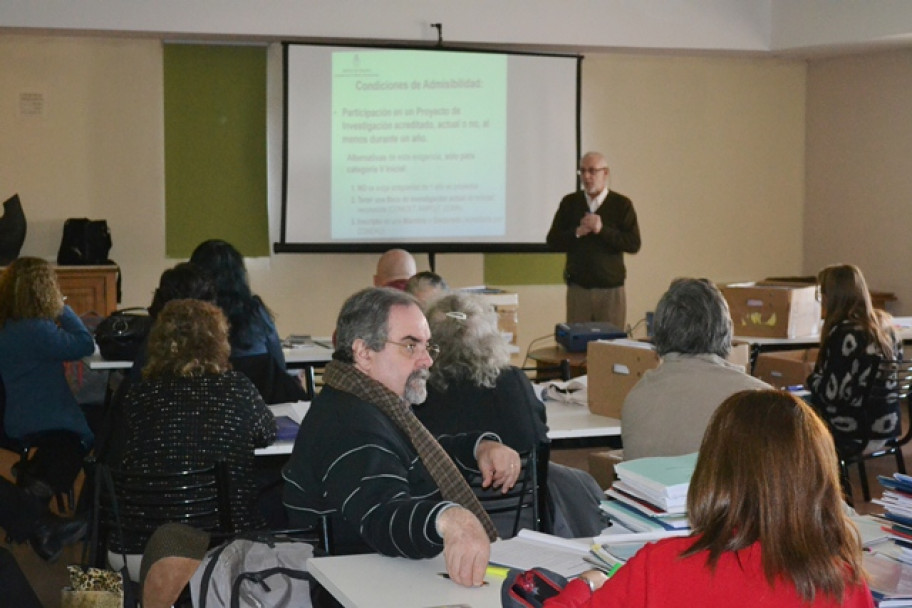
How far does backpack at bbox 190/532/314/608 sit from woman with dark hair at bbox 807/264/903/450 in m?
3.52

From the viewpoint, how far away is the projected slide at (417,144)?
8195 mm

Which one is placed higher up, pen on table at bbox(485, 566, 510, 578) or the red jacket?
the red jacket

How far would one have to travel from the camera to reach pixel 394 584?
2336 millimetres

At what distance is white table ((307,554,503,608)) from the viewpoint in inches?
87.8

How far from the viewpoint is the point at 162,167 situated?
8156mm

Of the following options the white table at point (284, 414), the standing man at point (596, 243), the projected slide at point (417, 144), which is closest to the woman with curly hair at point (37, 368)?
the white table at point (284, 414)

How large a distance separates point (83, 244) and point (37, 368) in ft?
8.73

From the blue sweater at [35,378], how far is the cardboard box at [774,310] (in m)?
3.72

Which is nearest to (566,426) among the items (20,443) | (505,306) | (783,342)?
(20,443)

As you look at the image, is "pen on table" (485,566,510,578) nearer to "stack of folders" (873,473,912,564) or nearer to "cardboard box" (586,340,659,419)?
"stack of folders" (873,473,912,564)

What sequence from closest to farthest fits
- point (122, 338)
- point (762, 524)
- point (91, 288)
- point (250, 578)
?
point (762, 524)
point (250, 578)
point (122, 338)
point (91, 288)

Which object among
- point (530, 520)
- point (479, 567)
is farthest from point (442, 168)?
point (479, 567)

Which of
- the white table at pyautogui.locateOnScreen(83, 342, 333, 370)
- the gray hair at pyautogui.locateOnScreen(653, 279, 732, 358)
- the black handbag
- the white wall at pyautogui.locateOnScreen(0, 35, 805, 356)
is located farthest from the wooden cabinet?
the gray hair at pyautogui.locateOnScreen(653, 279, 732, 358)

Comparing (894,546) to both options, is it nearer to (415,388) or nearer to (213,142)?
(415,388)
